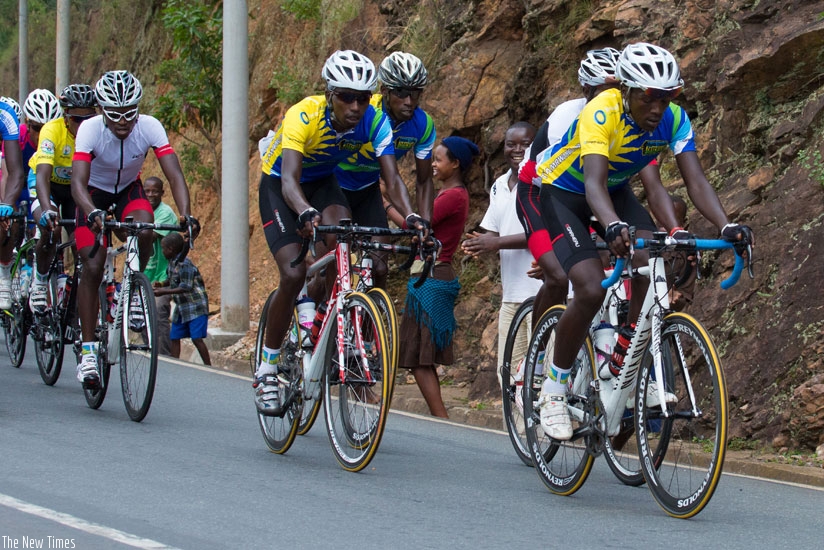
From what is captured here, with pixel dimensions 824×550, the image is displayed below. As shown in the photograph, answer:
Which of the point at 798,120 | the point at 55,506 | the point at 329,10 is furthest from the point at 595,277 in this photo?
the point at 329,10

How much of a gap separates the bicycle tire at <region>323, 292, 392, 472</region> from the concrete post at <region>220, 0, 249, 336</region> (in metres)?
7.92

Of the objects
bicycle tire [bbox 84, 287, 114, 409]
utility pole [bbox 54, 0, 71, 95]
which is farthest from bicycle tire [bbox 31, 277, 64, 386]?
utility pole [bbox 54, 0, 71, 95]

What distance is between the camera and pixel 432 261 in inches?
297

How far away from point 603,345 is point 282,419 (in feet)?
7.20

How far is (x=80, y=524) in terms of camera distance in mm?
5867

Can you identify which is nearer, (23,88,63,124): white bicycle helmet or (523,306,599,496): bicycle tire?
(523,306,599,496): bicycle tire

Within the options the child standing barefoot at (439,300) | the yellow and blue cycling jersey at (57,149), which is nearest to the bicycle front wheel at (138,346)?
the yellow and blue cycling jersey at (57,149)

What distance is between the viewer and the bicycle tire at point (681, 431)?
6.08 meters

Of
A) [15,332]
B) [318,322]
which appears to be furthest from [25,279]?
[318,322]

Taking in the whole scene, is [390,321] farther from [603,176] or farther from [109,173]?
[109,173]

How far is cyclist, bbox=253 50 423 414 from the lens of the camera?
25.6 feet

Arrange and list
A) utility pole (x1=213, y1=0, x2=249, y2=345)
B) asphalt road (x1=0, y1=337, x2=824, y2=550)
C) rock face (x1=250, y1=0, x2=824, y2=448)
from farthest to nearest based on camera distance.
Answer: utility pole (x1=213, y1=0, x2=249, y2=345) < rock face (x1=250, y1=0, x2=824, y2=448) < asphalt road (x1=0, y1=337, x2=824, y2=550)

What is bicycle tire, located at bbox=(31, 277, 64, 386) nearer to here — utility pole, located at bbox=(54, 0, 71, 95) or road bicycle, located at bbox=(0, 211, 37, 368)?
road bicycle, located at bbox=(0, 211, 37, 368)

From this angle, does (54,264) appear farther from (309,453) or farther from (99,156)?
(309,453)
